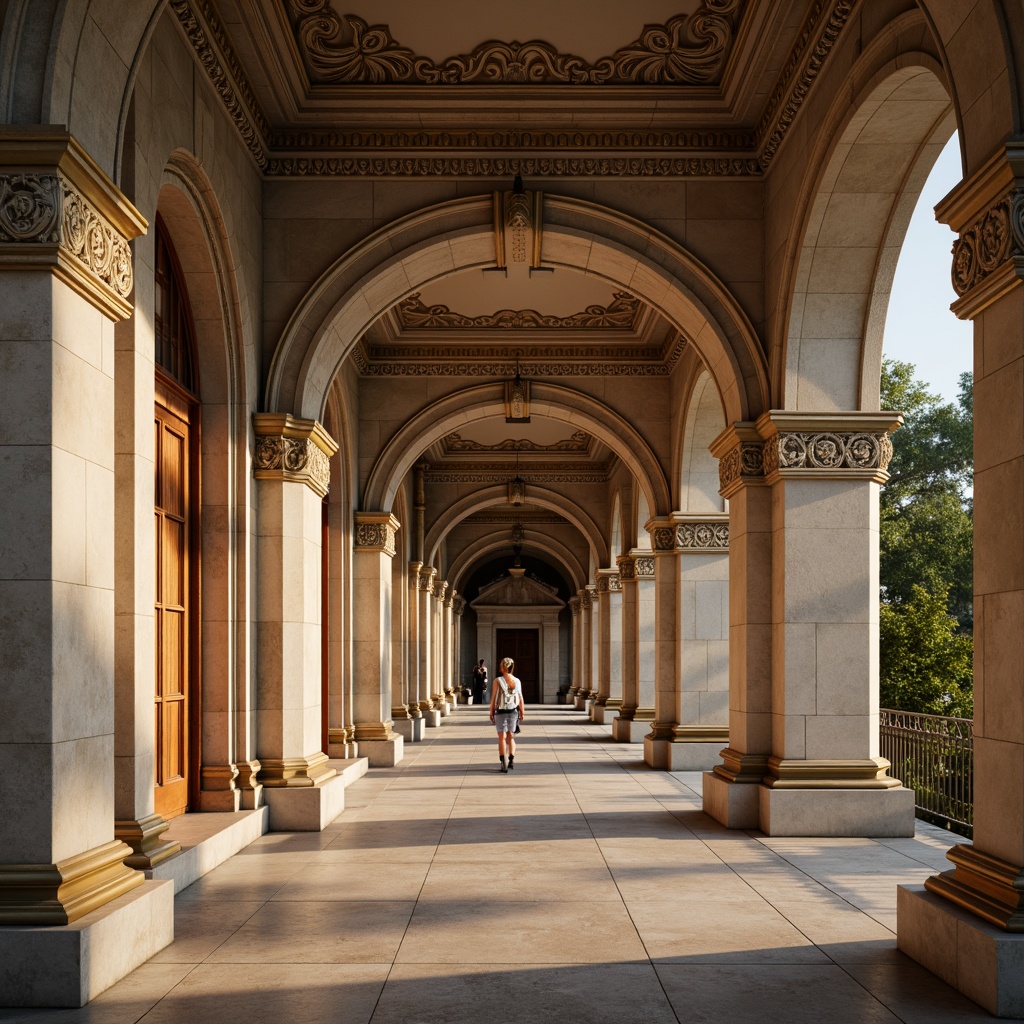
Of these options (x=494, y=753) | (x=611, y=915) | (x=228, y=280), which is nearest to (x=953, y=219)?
(x=611, y=915)

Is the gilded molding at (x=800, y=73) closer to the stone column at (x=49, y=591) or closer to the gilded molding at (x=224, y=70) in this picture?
the gilded molding at (x=224, y=70)

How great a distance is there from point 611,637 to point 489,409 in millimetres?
8360

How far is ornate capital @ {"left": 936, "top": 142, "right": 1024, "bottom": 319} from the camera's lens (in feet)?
15.6

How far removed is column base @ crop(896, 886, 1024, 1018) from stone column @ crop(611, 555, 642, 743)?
44.4ft

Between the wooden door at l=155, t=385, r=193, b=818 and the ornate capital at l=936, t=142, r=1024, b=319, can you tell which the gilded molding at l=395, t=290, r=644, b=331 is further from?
the ornate capital at l=936, t=142, r=1024, b=319

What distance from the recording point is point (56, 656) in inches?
187

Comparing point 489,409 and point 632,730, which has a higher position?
point 489,409

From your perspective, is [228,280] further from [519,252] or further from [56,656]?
[56,656]

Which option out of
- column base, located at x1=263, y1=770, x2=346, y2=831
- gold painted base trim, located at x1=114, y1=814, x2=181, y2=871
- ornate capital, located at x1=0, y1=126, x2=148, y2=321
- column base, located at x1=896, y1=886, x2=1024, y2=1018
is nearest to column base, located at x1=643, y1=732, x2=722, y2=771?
column base, located at x1=263, y1=770, x2=346, y2=831

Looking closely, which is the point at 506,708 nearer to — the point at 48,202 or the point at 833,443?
the point at 833,443

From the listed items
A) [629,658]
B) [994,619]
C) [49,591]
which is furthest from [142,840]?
[629,658]

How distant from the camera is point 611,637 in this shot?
23656 millimetres

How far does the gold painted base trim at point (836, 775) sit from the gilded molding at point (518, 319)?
703cm

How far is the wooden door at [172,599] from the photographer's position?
8.07 metres
